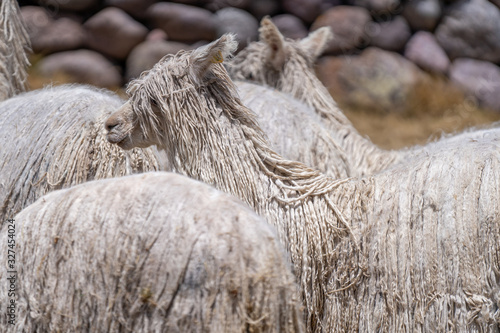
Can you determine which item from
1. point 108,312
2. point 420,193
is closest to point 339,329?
point 420,193

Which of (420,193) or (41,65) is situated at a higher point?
(41,65)

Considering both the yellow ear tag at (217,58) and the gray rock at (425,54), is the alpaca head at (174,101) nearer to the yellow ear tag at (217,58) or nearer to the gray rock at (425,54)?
the yellow ear tag at (217,58)

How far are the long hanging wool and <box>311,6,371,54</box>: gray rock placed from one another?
558 centimetres

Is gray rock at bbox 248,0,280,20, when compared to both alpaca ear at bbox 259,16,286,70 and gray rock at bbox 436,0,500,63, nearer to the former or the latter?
gray rock at bbox 436,0,500,63

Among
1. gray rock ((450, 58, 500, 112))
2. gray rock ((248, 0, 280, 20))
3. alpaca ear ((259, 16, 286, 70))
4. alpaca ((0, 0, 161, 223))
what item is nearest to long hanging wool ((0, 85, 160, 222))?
alpaca ((0, 0, 161, 223))

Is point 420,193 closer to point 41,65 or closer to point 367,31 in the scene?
point 41,65

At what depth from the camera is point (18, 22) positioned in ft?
12.7

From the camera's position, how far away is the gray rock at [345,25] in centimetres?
802

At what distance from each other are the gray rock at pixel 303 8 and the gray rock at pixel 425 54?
1578 mm

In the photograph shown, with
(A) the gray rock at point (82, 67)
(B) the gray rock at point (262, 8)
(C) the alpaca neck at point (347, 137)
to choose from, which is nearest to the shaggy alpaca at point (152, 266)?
(C) the alpaca neck at point (347, 137)

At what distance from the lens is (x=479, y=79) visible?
8.68m

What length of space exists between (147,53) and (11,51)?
10.8 feet

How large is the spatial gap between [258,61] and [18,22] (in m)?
1.79

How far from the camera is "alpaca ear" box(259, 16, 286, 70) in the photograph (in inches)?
166
